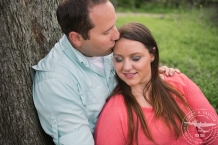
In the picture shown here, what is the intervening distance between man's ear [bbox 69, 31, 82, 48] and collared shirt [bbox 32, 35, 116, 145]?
52 mm

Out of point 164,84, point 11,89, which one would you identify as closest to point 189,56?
point 164,84

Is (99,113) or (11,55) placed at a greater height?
(11,55)

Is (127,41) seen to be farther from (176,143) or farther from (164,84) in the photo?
(176,143)

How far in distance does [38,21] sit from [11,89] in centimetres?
67

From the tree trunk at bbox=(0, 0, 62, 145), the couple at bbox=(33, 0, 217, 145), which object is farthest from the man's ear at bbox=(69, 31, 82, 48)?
the tree trunk at bbox=(0, 0, 62, 145)

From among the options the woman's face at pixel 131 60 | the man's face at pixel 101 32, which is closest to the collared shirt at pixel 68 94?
the man's face at pixel 101 32

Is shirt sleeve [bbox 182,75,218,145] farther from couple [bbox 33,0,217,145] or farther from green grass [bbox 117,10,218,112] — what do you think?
green grass [bbox 117,10,218,112]

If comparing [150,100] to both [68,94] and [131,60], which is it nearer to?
[131,60]

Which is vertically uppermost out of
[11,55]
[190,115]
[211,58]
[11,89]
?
[11,55]

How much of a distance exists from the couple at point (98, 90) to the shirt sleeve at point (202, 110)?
0.01 meters

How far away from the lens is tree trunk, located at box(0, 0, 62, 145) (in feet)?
6.93

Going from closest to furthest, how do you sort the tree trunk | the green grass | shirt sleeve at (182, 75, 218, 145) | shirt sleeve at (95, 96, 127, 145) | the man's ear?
1. the tree trunk
2. shirt sleeve at (95, 96, 127, 145)
3. the man's ear
4. shirt sleeve at (182, 75, 218, 145)
5. the green grass

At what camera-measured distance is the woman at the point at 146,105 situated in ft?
7.44

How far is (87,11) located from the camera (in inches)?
87.9
